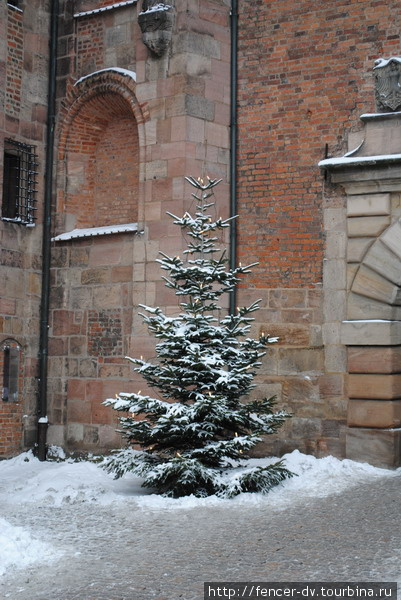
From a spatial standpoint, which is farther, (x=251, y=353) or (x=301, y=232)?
(x=301, y=232)

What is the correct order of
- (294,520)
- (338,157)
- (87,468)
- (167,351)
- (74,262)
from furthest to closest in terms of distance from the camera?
(74,262) → (338,157) → (87,468) → (167,351) → (294,520)

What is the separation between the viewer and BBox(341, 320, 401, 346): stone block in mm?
11125

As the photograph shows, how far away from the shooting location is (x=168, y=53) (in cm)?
1223

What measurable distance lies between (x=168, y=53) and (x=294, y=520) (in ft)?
22.8

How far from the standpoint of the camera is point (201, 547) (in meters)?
7.30

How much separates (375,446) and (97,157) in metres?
5.98

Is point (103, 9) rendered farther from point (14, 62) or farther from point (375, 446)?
point (375, 446)

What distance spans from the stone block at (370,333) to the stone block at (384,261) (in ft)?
1.89

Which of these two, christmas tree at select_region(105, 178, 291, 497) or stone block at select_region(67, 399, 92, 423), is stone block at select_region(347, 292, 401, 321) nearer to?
christmas tree at select_region(105, 178, 291, 497)

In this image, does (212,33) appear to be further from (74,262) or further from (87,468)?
(87,468)

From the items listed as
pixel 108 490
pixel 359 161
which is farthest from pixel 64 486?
pixel 359 161

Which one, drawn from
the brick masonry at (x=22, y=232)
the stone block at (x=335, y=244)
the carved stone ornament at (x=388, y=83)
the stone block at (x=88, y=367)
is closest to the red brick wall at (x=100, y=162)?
the brick masonry at (x=22, y=232)

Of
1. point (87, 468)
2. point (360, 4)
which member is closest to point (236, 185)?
point (360, 4)

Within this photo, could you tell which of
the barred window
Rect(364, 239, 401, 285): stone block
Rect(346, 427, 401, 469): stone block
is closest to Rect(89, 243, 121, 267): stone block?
the barred window
